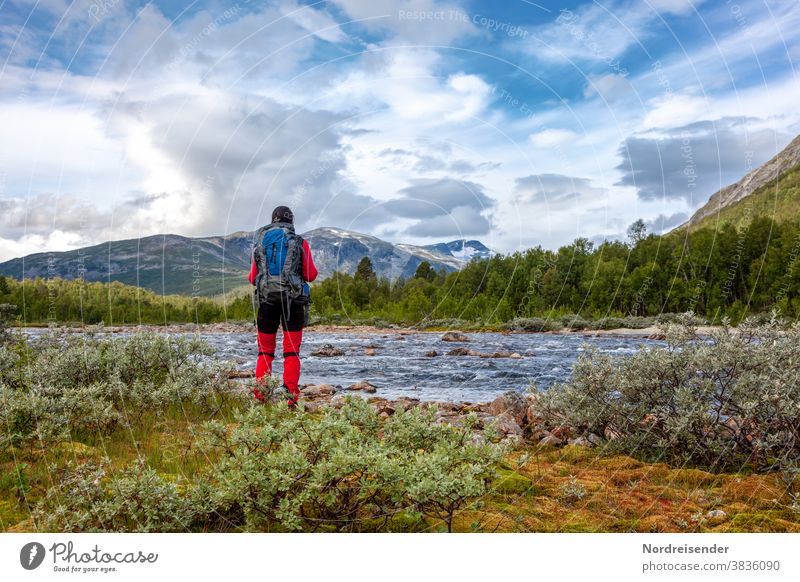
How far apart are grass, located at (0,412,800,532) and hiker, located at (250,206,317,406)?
8.35 feet

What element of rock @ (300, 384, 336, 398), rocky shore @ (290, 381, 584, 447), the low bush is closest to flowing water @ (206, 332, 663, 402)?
rock @ (300, 384, 336, 398)

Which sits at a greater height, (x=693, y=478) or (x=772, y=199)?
(x=772, y=199)

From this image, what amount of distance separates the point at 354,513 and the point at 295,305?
17.5 feet

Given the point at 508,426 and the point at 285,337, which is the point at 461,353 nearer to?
the point at 285,337

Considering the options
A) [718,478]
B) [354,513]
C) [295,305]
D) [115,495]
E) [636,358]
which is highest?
[295,305]

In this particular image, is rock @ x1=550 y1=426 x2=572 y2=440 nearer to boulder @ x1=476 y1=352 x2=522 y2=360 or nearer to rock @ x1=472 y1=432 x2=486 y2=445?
rock @ x1=472 y1=432 x2=486 y2=445

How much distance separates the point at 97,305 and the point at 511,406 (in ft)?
193

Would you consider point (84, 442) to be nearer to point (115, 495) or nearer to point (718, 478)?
point (115, 495)

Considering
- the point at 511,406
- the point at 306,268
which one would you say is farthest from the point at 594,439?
the point at 306,268

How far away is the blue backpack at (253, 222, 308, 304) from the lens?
8.77 m

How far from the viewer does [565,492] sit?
17.0ft

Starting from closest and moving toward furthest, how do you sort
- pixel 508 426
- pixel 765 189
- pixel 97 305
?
1. pixel 508 426
2. pixel 765 189
3. pixel 97 305

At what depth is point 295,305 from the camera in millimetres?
9156
